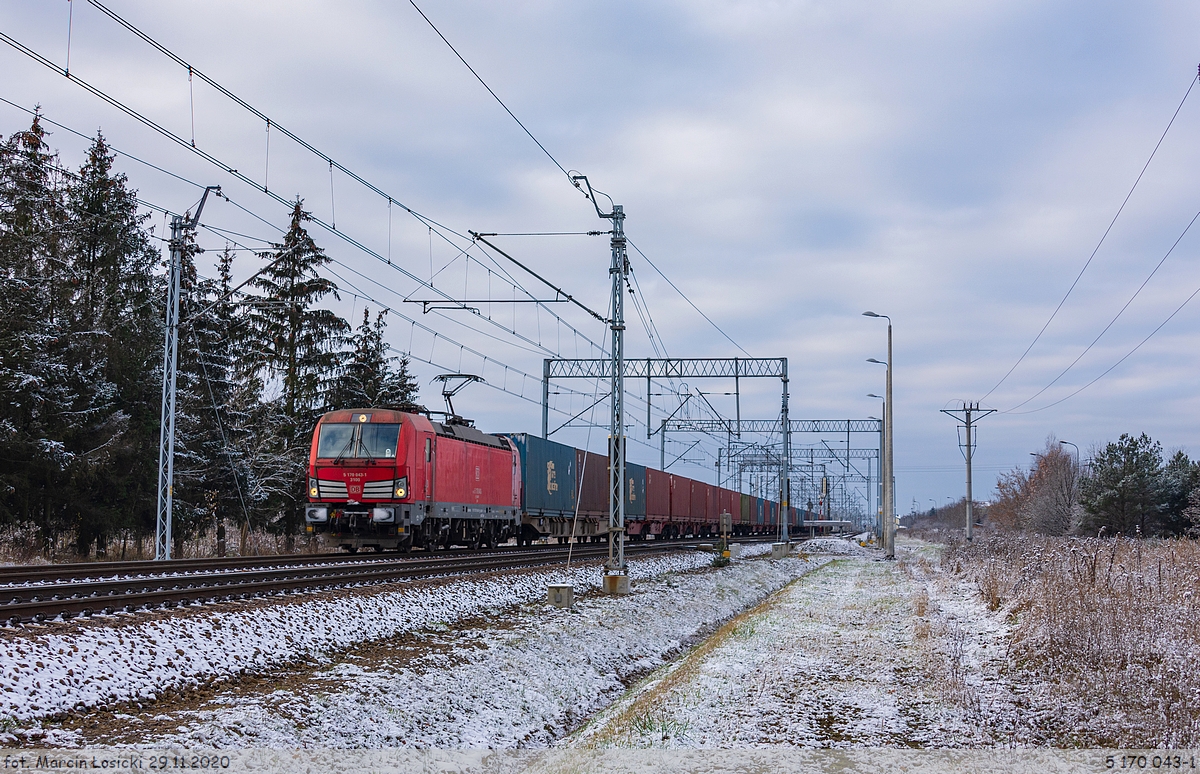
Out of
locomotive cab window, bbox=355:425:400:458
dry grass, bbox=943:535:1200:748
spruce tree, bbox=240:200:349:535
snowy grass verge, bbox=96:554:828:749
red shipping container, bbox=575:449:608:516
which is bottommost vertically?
snowy grass verge, bbox=96:554:828:749

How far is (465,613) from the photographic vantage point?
16.1m

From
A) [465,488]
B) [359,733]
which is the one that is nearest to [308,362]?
[465,488]

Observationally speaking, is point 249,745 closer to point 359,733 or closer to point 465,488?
point 359,733

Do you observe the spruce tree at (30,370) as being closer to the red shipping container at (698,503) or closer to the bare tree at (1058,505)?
the red shipping container at (698,503)

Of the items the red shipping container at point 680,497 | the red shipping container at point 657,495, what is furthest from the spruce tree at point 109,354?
the red shipping container at point 680,497

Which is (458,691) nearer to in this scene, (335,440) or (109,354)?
(335,440)

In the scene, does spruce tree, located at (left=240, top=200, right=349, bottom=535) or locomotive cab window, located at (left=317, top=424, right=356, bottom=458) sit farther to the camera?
spruce tree, located at (left=240, top=200, right=349, bottom=535)

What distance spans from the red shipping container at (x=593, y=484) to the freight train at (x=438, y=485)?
0.17 feet

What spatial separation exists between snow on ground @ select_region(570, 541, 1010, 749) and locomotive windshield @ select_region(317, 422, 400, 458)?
1038cm

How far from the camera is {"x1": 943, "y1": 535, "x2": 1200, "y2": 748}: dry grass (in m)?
8.01

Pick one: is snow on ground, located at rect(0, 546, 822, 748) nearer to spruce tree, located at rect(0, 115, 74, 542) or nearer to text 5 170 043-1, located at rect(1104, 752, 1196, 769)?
text 5 170 043-1, located at rect(1104, 752, 1196, 769)

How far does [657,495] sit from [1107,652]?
37.6 metres

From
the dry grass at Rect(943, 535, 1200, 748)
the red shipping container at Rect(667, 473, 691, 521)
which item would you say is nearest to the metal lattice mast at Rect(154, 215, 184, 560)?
the dry grass at Rect(943, 535, 1200, 748)

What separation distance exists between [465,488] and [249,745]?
19.9m
